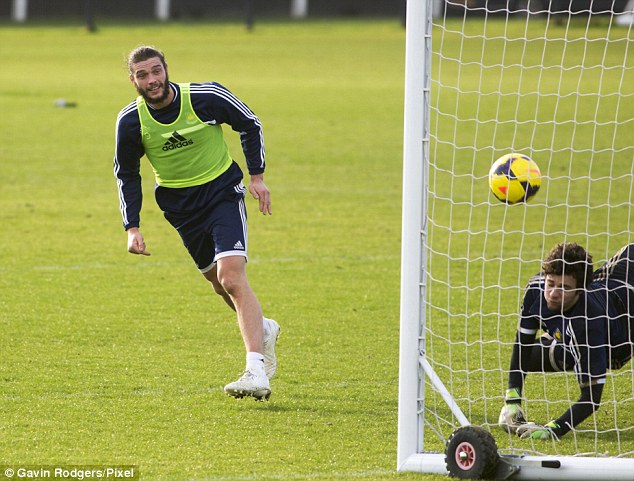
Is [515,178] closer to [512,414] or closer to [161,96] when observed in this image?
[512,414]

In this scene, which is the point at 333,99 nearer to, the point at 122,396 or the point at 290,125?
the point at 290,125

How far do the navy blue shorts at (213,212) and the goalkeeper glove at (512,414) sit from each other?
168 cm

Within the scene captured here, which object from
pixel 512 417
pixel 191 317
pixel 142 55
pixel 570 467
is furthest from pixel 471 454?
pixel 191 317

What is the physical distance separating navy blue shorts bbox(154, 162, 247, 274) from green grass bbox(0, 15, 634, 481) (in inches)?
33.9

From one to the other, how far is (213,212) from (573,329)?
2.12m

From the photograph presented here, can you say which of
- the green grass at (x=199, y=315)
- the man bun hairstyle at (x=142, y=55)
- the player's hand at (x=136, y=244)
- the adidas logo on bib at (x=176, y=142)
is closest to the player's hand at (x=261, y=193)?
the adidas logo on bib at (x=176, y=142)

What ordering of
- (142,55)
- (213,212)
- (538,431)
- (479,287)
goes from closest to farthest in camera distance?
(538,431) → (142,55) → (213,212) → (479,287)

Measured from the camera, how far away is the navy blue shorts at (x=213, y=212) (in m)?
Result: 6.16

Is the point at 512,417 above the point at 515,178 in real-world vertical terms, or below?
below

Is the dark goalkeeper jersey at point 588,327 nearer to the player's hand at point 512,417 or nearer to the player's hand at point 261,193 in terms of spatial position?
the player's hand at point 512,417

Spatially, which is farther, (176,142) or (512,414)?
(176,142)

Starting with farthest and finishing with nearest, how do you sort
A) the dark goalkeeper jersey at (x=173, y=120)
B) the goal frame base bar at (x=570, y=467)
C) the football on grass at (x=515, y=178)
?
the football on grass at (x=515, y=178)
the dark goalkeeper jersey at (x=173, y=120)
the goal frame base bar at (x=570, y=467)

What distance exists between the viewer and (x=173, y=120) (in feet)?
20.2

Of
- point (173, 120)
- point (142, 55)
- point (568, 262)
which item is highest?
point (142, 55)
